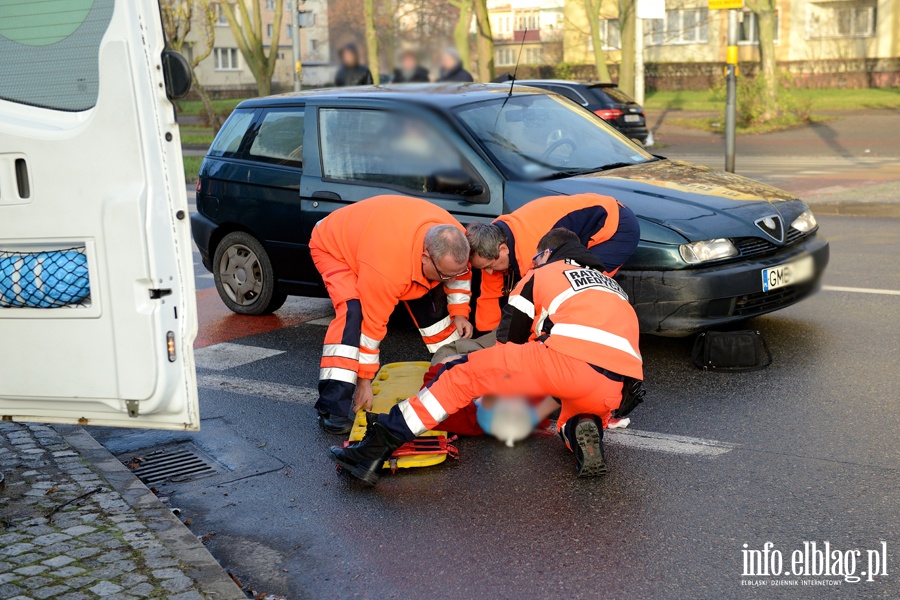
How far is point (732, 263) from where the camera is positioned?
632cm

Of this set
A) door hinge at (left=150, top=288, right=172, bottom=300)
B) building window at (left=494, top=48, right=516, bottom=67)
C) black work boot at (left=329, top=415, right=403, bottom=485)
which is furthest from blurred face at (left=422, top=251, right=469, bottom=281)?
building window at (left=494, top=48, right=516, bottom=67)

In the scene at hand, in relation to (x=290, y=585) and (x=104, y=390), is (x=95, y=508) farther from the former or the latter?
(x=290, y=585)

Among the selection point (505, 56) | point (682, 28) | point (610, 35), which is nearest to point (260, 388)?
point (505, 56)

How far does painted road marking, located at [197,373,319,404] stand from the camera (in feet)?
20.5

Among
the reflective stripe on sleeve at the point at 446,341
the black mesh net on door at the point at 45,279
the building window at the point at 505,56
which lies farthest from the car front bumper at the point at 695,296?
the building window at the point at 505,56

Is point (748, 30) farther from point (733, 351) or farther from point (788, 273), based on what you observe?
point (733, 351)

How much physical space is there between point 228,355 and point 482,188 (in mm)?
2185

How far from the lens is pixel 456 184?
22.4 feet

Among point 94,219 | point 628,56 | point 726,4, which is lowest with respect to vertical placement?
point 94,219

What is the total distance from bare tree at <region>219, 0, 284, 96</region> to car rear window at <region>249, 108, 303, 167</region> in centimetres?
2141

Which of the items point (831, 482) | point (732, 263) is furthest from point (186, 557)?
point (732, 263)

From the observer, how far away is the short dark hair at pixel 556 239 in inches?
197

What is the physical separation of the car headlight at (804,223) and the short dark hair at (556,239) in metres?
2.42

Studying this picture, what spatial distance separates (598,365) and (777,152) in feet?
60.6
